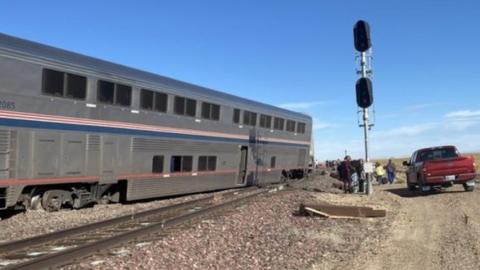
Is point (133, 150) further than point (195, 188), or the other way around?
point (195, 188)

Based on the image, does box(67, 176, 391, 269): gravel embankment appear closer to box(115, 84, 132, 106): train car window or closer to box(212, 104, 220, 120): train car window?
box(115, 84, 132, 106): train car window

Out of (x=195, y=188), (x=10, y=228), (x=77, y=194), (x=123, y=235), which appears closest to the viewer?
(x=123, y=235)

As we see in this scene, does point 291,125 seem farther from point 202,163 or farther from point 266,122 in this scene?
point 202,163

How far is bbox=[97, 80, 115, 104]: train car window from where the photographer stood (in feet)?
47.5

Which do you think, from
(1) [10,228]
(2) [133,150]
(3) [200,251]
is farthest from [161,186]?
(3) [200,251]

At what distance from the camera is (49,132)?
42.0 ft

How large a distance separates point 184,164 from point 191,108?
192 cm

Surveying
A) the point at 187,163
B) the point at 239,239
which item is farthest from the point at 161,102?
the point at 239,239

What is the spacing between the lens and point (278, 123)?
27453mm

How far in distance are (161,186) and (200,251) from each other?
336 inches

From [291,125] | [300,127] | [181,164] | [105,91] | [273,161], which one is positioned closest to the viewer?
Result: [105,91]

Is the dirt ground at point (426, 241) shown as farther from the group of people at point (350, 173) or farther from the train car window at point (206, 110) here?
the train car window at point (206, 110)

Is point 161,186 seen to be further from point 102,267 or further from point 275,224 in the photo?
point 102,267

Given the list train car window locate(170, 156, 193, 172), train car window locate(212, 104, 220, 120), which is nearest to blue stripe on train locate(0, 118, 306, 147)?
train car window locate(170, 156, 193, 172)
